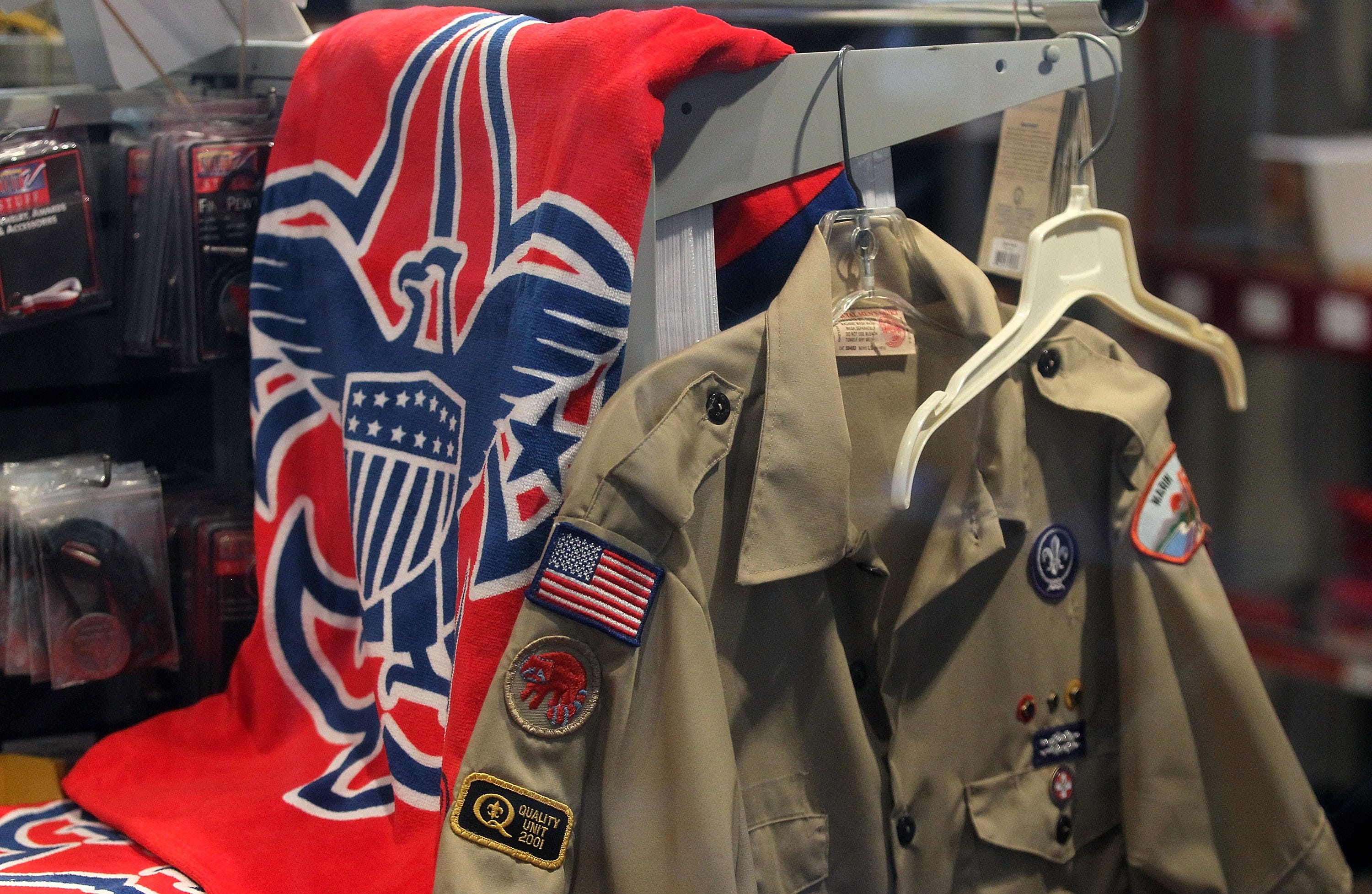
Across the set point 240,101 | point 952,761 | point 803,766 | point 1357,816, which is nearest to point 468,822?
point 803,766

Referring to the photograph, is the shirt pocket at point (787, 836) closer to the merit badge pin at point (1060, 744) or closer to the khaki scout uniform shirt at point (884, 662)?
the khaki scout uniform shirt at point (884, 662)

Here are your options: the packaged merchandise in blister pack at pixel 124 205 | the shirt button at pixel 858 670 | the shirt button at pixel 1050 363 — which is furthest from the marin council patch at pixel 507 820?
the packaged merchandise in blister pack at pixel 124 205

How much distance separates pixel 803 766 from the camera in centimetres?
85

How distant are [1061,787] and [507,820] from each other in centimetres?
47

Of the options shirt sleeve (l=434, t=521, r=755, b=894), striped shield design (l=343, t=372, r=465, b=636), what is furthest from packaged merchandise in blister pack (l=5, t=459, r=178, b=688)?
shirt sleeve (l=434, t=521, r=755, b=894)

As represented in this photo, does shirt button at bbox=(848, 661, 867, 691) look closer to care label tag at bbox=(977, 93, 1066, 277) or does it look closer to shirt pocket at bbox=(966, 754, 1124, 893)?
shirt pocket at bbox=(966, 754, 1124, 893)

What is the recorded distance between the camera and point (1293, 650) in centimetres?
73

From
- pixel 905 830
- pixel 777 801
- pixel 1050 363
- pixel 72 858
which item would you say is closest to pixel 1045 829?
pixel 905 830

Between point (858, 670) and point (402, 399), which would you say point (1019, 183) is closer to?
point (858, 670)

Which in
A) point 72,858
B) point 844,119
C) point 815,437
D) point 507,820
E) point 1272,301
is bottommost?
point 72,858

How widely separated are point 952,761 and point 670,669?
0.93ft

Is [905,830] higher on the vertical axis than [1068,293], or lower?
lower

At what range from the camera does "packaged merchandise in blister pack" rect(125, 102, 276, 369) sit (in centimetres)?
107

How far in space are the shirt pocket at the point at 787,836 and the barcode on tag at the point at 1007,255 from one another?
1.51ft
